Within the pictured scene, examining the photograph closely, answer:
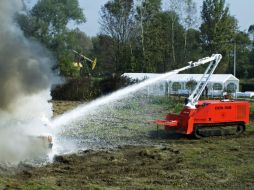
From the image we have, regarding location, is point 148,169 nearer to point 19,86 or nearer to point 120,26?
point 19,86

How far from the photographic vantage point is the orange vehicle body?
718 inches

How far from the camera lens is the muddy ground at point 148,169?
1121cm

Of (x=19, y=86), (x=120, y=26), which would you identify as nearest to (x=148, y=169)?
(x=19, y=86)

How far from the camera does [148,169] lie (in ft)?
42.4

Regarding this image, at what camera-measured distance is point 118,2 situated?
62219 mm

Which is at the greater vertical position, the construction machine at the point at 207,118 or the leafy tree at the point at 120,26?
the leafy tree at the point at 120,26

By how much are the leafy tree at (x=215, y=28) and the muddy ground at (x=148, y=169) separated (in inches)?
1883

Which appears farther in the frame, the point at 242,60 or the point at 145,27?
the point at 242,60

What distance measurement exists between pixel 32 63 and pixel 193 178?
5130 mm

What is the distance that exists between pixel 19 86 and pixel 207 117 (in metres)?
7.86

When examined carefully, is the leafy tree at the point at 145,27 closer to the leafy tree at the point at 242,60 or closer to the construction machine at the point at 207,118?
the leafy tree at the point at 242,60

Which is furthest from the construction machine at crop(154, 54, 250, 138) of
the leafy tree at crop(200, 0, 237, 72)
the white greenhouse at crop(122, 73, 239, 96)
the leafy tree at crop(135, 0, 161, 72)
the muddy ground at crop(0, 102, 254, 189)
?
the leafy tree at crop(200, 0, 237, 72)

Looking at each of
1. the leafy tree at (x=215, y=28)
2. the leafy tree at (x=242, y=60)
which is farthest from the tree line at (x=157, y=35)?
the leafy tree at (x=242, y=60)

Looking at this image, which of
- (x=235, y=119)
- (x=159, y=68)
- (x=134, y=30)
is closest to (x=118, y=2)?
(x=134, y=30)
